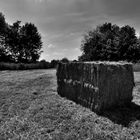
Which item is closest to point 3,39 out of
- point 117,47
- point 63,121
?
point 117,47

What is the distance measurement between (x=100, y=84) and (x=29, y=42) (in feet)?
102

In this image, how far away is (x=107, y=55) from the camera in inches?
1054

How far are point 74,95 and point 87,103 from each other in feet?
2.27

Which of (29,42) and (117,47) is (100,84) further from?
(29,42)

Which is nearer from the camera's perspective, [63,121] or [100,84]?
[63,121]

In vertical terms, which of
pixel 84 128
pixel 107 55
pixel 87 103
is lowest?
pixel 84 128

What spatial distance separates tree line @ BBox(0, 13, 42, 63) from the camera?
30.9 meters

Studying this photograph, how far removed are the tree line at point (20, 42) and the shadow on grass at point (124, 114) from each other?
29096 millimetres

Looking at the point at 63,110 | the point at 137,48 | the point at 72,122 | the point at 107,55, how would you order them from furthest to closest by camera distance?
1. the point at 107,55
2. the point at 137,48
3. the point at 63,110
4. the point at 72,122

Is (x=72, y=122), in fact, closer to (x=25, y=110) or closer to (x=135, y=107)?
(x=25, y=110)

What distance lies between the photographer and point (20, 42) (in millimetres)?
32000

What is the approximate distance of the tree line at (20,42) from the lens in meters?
30.9

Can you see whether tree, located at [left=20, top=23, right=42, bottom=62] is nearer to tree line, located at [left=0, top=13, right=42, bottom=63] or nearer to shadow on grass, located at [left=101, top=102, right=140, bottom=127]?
tree line, located at [left=0, top=13, right=42, bottom=63]

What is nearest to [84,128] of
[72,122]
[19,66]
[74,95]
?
[72,122]
